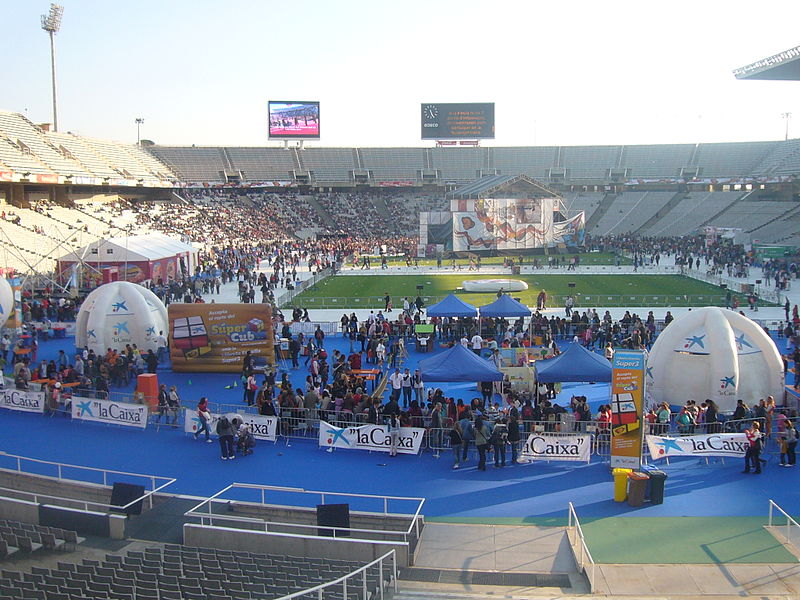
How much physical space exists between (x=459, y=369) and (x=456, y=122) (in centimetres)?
6698

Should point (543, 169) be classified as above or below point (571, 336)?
above

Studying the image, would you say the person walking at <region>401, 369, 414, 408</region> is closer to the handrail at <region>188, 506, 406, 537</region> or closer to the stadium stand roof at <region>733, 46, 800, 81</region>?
the handrail at <region>188, 506, 406, 537</region>

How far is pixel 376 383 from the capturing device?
22.7m

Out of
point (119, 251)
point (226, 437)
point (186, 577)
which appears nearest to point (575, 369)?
point (226, 437)

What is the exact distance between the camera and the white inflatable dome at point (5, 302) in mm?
28889

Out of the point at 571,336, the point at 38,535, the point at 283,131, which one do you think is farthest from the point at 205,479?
the point at 283,131

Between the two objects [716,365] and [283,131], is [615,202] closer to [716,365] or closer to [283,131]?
[283,131]

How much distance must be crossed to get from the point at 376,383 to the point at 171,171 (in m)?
65.5

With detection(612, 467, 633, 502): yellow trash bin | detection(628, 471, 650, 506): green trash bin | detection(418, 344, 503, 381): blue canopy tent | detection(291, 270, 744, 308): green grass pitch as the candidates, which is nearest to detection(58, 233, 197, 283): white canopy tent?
detection(291, 270, 744, 308): green grass pitch

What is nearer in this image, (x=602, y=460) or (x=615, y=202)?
(x=602, y=460)

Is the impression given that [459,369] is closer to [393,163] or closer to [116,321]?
[116,321]

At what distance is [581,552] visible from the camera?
11.0 m

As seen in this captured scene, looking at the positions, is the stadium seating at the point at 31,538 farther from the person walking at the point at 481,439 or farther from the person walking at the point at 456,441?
the person walking at the point at 481,439

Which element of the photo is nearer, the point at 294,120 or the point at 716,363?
the point at 716,363
